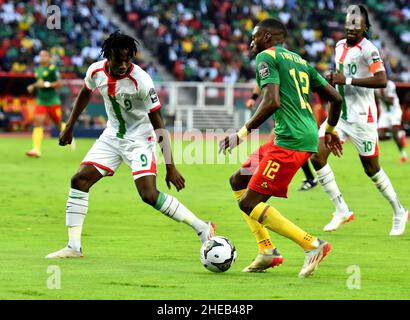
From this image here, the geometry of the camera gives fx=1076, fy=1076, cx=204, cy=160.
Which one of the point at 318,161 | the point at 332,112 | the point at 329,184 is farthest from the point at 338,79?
the point at 329,184

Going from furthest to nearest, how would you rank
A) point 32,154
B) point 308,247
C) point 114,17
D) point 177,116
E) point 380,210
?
point 114,17 < point 177,116 < point 32,154 < point 380,210 < point 308,247

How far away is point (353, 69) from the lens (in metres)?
13.6

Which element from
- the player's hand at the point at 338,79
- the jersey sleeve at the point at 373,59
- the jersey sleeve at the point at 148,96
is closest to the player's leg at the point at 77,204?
the jersey sleeve at the point at 148,96

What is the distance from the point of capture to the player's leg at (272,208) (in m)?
9.74

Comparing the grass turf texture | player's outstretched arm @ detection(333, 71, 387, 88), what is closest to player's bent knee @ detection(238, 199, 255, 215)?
the grass turf texture

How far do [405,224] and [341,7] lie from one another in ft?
109

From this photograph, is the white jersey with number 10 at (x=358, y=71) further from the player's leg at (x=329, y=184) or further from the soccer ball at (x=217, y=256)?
the soccer ball at (x=217, y=256)

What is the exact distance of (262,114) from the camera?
9406 mm

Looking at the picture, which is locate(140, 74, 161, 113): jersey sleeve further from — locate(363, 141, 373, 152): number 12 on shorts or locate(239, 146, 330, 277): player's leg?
locate(363, 141, 373, 152): number 12 on shorts

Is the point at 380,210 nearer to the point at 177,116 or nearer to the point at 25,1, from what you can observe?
the point at 177,116

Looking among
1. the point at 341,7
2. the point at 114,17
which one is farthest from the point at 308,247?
the point at 341,7

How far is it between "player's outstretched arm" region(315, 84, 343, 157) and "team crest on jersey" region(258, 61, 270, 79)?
808mm

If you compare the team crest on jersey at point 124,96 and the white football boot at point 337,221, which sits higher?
the team crest on jersey at point 124,96

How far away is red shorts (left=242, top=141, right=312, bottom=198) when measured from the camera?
9.77 m
